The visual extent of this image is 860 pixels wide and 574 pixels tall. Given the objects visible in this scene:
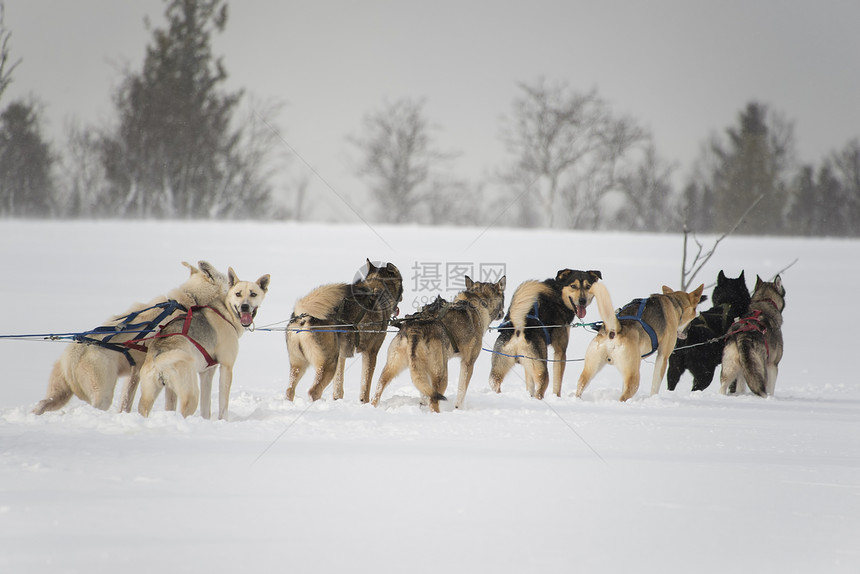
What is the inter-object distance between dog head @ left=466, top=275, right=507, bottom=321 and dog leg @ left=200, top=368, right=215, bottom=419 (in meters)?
2.41

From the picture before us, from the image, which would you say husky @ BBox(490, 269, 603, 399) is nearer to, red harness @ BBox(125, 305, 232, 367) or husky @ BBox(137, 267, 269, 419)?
husky @ BBox(137, 267, 269, 419)

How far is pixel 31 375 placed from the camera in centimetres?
892

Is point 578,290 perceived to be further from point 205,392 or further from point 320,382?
point 205,392

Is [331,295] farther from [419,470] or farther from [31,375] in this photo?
[31,375]

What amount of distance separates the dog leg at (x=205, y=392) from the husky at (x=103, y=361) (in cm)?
47

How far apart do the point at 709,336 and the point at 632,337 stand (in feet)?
6.04

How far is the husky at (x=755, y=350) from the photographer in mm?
7574

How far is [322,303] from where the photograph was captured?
6.36 meters

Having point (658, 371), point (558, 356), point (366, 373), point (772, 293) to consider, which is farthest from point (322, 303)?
point (772, 293)

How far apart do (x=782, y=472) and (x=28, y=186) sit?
920 inches

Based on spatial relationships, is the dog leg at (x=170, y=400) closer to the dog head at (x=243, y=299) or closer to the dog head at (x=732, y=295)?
the dog head at (x=243, y=299)

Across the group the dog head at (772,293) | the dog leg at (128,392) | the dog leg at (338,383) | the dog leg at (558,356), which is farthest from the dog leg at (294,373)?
the dog head at (772,293)

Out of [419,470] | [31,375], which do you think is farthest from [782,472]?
[31,375]

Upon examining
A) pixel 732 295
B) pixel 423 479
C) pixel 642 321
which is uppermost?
pixel 732 295
